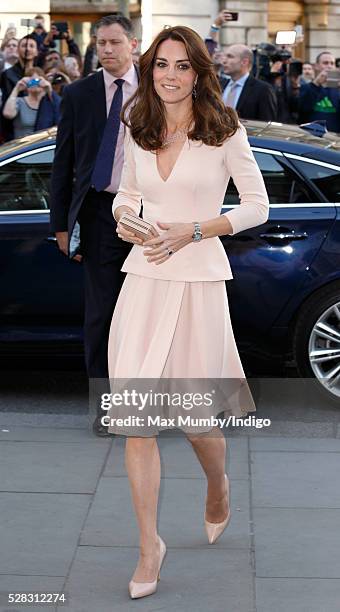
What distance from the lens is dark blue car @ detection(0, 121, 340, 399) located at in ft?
24.5

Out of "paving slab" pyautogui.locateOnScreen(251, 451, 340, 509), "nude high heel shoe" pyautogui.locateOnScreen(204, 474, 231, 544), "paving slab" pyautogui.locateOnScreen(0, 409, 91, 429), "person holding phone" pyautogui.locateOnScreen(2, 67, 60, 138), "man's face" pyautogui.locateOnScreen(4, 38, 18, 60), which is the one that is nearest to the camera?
"nude high heel shoe" pyautogui.locateOnScreen(204, 474, 231, 544)

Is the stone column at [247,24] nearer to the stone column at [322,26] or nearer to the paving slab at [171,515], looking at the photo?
the stone column at [322,26]

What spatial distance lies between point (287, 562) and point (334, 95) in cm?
1010

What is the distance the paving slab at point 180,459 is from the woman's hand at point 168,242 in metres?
1.85

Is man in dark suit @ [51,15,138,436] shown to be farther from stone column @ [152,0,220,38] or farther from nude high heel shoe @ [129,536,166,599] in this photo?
stone column @ [152,0,220,38]

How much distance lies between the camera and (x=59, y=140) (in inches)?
272

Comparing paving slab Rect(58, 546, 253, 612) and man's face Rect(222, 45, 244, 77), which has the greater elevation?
man's face Rect(222, 45, 244, 77)

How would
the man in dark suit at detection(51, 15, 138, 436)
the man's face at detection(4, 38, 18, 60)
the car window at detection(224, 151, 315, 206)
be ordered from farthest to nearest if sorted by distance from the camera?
the man's face at detection(4, 38, 18, 60) → the car window at detection(224, 151, 315, 206) → the man in dark suit at detection(51, 15, 138, 436)

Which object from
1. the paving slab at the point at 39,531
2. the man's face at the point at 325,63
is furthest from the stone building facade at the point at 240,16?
the paving slab at the point at 39,531

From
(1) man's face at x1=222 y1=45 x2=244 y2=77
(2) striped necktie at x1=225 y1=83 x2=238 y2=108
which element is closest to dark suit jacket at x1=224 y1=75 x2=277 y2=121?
(2) striped necktie at x1=225 y1=83 x2=238 y2=108

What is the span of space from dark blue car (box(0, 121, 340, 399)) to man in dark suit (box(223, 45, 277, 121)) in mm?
4789

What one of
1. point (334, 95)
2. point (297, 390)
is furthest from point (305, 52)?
point (297, 390)

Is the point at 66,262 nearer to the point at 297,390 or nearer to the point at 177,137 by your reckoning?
the point at 297,390

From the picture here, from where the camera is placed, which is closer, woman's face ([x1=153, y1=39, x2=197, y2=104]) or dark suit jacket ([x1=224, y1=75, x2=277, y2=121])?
woman's face ([x1=153, y1=39, x2=197, y2=104])
